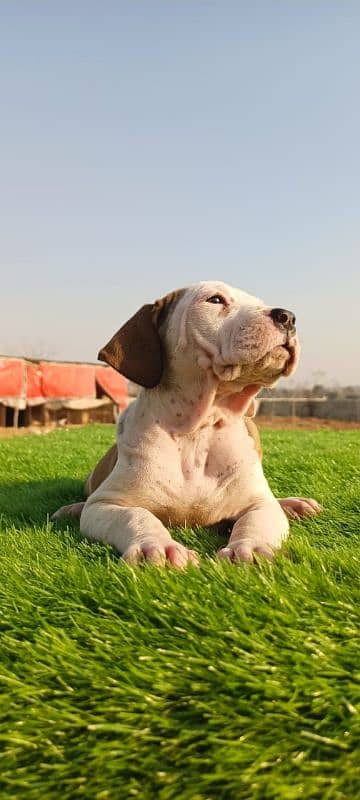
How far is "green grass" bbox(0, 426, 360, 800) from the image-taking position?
5.71 ft

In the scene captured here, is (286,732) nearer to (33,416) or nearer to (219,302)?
(219,302)

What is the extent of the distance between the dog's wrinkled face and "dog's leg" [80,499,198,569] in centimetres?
87

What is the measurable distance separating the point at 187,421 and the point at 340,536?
1126 millimetres

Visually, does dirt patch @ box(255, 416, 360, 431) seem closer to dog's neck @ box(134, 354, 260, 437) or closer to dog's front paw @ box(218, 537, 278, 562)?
dog's neck @ box(134, 354, 260, 437)

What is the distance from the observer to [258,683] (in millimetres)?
1909

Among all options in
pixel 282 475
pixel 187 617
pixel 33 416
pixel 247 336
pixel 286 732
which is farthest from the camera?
→ pixel 33 416

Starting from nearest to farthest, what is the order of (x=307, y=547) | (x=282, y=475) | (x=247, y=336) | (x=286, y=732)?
(x=286, y=732)
(x=307, y=547)
(x=247, y=336)
(x=282, y=475)

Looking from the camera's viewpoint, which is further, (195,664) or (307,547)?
(307,547)

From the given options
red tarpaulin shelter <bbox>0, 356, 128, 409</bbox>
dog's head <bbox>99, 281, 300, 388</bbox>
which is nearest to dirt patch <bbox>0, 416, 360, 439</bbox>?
red tarpaulin shelter <bbox>0, 356, 128, 409</bbox>

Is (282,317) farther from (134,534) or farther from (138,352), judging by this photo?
(134,534)

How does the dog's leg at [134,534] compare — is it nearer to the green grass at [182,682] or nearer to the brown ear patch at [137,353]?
the green grass at [182,682]

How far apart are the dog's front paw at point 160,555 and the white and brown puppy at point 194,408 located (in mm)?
421

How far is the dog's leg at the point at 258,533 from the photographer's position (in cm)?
310

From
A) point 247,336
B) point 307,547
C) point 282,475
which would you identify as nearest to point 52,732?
point 307,547
